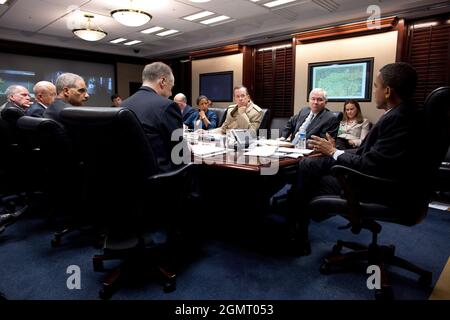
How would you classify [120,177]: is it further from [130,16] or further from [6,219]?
[130,16]

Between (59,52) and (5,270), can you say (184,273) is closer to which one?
(5,270)

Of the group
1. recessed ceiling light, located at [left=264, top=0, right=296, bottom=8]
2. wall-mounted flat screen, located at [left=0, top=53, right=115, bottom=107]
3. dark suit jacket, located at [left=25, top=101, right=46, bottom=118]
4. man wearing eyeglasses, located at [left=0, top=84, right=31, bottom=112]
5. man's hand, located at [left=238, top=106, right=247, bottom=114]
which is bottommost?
dark suit jacket, located at [left=25, top=101, right=46, bottom=118]

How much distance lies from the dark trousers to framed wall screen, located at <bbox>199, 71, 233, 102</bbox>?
480 centimetres

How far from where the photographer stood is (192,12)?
512 cm

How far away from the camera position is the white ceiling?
4.61 meters

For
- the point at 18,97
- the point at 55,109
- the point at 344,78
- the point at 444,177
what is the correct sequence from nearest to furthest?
Result: the point at 55,109, the point at 444,177, the point at 18,97, the point at 344,78

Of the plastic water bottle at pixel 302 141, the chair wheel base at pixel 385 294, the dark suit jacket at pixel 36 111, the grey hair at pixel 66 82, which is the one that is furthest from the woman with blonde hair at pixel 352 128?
the dark suit jacket at pixel 36 111

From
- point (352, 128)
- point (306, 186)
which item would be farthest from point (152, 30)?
point (306, 186)

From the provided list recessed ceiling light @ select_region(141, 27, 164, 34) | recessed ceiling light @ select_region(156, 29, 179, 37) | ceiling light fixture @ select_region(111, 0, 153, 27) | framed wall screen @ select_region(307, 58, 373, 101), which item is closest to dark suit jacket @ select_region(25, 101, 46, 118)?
ceiling light fixture @ select_region(111, 0, 153, 27)

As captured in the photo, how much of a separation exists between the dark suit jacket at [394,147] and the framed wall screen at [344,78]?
135 inches

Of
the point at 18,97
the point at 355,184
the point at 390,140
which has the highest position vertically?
the point at 18,97

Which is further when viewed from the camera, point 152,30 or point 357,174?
point 152,30

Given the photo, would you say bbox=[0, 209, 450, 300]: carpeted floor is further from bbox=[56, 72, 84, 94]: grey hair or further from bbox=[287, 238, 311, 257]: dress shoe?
bbox=[56, 72, 84, 94]: grey hair

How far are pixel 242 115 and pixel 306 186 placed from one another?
178cm
